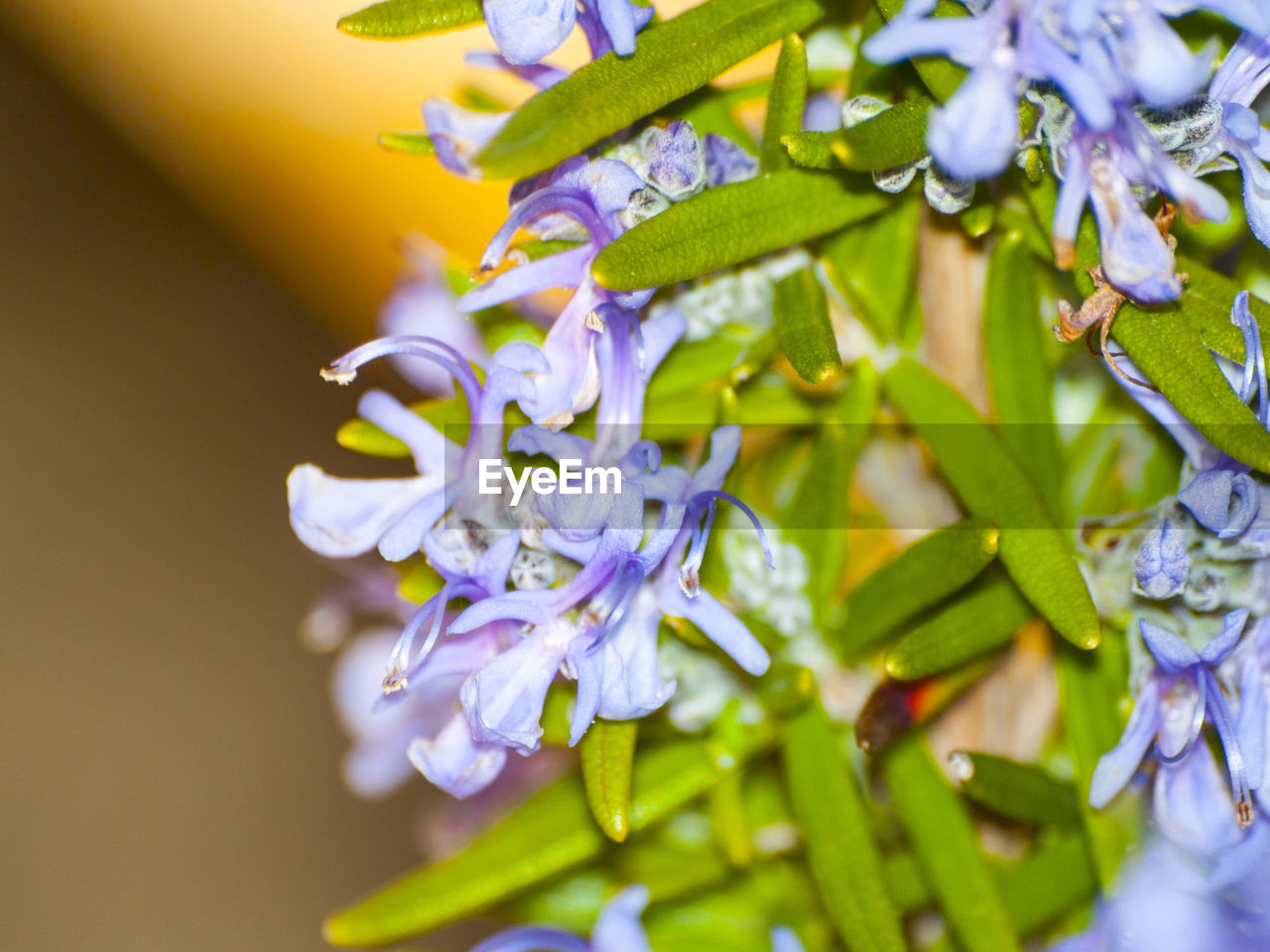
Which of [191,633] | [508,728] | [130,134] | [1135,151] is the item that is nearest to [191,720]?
[191,633]

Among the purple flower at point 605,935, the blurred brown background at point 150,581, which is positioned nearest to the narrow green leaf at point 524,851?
the purple flower at point 605,935


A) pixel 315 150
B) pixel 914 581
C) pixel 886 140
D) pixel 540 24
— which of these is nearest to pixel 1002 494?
pixel 914 581

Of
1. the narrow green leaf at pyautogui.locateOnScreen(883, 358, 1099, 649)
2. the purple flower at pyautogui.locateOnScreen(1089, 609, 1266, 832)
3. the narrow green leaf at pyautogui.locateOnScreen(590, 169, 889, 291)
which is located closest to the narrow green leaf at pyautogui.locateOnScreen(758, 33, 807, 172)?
the narrow green leaf at pyautogui.locateOnScreen(590, 169, 889, 291)

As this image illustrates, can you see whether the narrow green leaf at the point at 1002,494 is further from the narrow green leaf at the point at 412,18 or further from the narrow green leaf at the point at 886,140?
the narrow green leaf at the point at 412,18

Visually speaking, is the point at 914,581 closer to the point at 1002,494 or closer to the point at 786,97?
the point at 1002,494

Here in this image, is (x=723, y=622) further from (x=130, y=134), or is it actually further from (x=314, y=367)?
(x=130, y=134)

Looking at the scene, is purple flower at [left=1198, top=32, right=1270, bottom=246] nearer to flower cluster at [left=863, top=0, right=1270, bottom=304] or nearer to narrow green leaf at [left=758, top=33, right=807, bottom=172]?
flower cluster at [left=863, top=0, right=1270, bottom=304]
